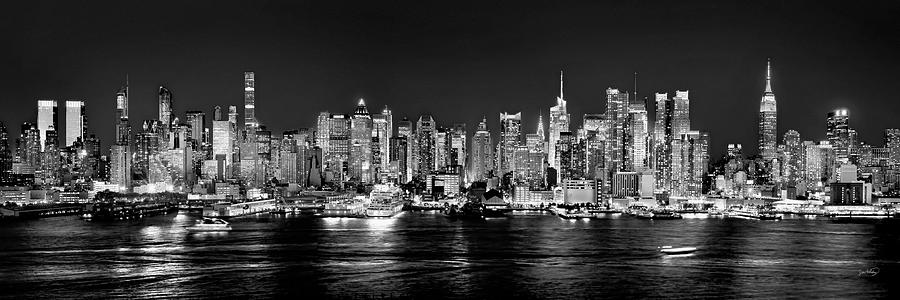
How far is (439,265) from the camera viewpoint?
37.7 m

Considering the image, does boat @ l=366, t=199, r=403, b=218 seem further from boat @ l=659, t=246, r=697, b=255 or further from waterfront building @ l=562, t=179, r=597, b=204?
boat @ l=659, t=246, r=697, b=255

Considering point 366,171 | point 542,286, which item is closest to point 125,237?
point 542,286

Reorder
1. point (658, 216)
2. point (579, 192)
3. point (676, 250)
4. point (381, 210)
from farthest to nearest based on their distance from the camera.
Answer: point (579, 192) < point (658, 216) < point (381, 210) < point (676, 250)

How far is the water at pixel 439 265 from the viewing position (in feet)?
101

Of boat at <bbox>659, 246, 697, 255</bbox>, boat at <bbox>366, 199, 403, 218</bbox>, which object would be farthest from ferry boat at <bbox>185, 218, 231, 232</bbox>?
boat at <bbox>659, 246, 697, 255</bbox>

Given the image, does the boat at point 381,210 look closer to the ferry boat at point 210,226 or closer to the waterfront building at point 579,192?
the ferry boat at point 210,226

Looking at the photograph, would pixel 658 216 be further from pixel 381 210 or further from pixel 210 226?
pixel 210 226

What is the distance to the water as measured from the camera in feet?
101

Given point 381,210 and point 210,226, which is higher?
point 210,226

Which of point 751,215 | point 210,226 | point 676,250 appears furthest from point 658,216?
point 676,250

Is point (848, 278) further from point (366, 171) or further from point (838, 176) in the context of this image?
point (366, 171)

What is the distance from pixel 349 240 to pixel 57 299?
24067mm

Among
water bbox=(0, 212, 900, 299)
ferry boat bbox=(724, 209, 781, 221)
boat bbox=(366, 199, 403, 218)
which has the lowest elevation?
ferry boat bbox=(724, 209, 781, 221)

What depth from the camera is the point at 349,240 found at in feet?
169
